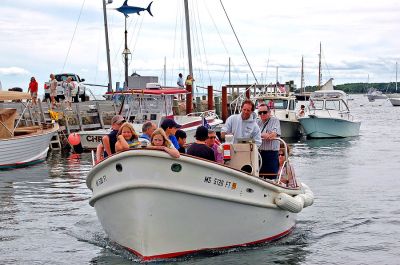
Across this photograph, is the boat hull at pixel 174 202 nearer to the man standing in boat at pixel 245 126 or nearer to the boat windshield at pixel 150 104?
the man standing in boat at pixel 245 126

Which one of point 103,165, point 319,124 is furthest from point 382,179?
point 319,124

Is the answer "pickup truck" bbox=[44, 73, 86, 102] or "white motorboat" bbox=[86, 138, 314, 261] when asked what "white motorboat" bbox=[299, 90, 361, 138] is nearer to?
"pickup truck" bbox=[44, 73, 86, 102]

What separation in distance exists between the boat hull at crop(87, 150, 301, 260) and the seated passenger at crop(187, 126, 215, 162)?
0.57 metres

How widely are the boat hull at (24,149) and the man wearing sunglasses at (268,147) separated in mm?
14091

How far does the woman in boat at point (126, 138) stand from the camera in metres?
11.9

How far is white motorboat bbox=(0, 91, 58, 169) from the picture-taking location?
26172 mm

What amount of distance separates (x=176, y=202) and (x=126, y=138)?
1.49 metres

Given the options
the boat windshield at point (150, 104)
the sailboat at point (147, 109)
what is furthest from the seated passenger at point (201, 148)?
the boat windshield at point (150, 104)

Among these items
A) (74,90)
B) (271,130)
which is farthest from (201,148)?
(74,90)

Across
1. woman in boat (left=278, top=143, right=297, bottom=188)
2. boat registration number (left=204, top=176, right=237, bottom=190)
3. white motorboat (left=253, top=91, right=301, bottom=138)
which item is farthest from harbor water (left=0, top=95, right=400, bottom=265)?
white motorboat (left=253, top=91, right=301, bottom=138)

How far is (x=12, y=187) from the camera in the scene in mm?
21984

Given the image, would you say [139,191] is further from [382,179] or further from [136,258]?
[382,179]

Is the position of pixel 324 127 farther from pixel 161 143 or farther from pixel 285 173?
pixel 161 143

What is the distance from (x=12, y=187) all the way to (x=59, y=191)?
1.86 meters
